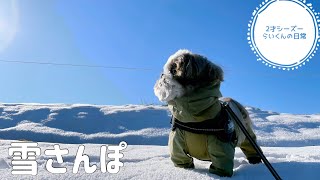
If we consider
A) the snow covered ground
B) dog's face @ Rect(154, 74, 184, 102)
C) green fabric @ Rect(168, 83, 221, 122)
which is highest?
dog's face @ Rect(154, 74, 184, 102)

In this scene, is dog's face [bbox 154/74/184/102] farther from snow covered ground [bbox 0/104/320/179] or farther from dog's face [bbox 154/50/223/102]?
snow covered ground [bbox 0/104/320/179]

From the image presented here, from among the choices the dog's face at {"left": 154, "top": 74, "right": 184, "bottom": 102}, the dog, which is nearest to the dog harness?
the dog

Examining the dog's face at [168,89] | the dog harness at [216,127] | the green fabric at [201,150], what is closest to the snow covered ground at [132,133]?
the green fabric at [201,150]

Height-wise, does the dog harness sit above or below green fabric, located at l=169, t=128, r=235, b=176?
above

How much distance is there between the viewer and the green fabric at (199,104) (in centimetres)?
244

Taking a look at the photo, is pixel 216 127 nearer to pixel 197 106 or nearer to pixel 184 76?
pixel 197 106

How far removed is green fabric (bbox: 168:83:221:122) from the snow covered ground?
0.95 ft

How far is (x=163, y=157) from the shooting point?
10.2 feet

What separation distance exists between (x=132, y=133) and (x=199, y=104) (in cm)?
309

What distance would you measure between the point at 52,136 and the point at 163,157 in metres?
2.49

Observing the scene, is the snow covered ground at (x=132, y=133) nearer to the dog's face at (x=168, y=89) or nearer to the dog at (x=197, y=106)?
the dog at (x=197, y=106)

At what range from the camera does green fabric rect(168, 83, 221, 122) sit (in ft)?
8.00

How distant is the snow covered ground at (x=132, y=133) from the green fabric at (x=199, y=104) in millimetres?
290

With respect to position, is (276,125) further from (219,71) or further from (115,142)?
(219,71)
